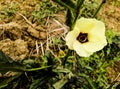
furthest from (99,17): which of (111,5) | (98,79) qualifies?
(98,79)

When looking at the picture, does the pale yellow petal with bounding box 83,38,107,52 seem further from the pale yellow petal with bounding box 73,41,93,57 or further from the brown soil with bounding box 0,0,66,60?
the brown soil with bounding box 0,0,66,60

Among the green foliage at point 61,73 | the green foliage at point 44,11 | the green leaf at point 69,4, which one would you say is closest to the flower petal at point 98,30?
the green leaf at point 69,4

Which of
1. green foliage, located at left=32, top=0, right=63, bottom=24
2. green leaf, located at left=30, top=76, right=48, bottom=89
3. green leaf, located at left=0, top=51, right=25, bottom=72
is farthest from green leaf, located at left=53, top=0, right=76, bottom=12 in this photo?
green foliage, located at left=32, top=0, right=63, bottom=24

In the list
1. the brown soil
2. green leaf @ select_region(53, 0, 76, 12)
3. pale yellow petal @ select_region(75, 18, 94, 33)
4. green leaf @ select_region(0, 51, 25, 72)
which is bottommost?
green leaf @ select_region(0, 51, 25, 72)

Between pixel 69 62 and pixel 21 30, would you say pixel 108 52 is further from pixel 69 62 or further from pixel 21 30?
pixel 21 30

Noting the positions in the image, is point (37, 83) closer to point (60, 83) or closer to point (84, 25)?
point (60, 83)

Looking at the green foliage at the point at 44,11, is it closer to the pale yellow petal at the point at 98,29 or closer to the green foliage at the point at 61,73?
the green foliage at the point at 61,73
